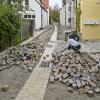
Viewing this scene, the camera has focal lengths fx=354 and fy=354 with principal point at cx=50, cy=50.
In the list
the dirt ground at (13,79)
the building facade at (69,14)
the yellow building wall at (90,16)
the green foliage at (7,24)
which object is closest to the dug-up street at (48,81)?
the dirt ground at (13,79)

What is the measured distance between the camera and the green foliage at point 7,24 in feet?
63.9

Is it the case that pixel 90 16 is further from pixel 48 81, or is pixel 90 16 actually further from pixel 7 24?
pixel 48 81

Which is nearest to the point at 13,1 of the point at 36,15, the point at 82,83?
the point at 82,83

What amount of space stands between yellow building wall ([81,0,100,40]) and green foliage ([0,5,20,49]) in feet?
30.6

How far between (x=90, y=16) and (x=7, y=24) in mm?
12135

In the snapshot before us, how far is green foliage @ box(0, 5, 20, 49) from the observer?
19.5 metres

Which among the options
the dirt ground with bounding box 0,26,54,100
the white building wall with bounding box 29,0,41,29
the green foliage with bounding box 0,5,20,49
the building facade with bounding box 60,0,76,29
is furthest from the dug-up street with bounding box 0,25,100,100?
the building facade with bounding box 60,0,76,29

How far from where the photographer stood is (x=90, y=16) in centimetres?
3048

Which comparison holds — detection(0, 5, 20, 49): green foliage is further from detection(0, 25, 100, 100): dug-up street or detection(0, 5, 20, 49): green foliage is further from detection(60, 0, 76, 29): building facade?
detection(60, 0, 76, 29): building facade

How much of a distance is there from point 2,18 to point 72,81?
32.8ft

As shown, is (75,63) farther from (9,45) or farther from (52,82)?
(9,45)

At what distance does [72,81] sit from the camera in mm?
10359

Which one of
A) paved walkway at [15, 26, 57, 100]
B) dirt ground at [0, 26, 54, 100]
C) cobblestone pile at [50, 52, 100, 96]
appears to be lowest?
dirt ground at [0, 26, 54, 100]

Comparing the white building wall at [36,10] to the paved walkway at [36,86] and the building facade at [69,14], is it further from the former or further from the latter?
the paved walkway at [36,86]
